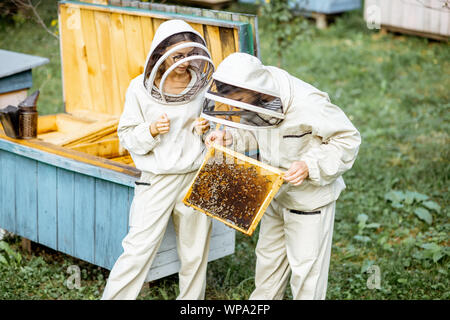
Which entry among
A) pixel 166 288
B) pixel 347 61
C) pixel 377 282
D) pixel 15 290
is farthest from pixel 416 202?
pixel 347 61

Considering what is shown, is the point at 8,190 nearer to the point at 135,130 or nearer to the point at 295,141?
the point at 135,130

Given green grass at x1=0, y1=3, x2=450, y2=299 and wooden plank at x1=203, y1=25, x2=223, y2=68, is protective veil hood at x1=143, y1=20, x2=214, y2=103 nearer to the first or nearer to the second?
wooden plank at x1=203, y1=25, x2=223, y2=68

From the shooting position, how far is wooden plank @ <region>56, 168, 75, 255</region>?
156 inches

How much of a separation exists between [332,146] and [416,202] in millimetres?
2667

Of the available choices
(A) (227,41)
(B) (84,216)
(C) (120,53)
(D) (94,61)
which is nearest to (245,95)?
(A) (227,41)

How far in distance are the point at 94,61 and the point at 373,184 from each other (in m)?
Result: 2.87

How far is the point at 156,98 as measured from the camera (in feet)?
10.4

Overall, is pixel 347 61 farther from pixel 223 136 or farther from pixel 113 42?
pixel 223 136

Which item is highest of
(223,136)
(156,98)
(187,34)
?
(187,34)

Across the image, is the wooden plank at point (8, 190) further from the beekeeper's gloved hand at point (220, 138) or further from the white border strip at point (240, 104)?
the white border strip at point (240, 104)

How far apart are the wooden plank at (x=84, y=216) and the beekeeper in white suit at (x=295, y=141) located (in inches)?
43.3

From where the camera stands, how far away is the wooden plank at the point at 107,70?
4797 mm

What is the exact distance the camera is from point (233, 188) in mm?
3041

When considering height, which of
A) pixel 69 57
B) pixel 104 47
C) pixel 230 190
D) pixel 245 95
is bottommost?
pixel 230 190
